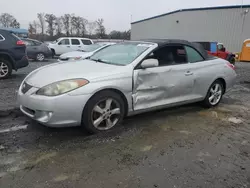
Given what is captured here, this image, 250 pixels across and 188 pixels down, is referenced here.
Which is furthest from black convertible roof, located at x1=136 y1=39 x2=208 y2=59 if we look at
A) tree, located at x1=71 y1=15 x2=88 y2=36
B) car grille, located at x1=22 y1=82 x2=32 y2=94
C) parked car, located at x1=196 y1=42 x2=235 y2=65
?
tree, located at x1=71 y1=15 x2=88 y2=36

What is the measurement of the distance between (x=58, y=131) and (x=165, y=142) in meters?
1.62

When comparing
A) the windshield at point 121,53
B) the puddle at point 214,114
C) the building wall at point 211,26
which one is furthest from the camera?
the building wall at point 211,26

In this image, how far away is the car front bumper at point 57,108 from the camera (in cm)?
327

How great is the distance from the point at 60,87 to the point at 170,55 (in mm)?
2223

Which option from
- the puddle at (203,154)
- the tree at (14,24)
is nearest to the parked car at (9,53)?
the puddle at (203,154)

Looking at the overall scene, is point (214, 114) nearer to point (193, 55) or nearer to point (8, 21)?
point (193, 55)

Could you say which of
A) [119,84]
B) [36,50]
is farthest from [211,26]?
[119,84]

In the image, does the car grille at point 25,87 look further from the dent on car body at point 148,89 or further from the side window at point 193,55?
the side window at point 193,55

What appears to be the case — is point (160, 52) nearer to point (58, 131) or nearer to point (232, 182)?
point (58, 131)

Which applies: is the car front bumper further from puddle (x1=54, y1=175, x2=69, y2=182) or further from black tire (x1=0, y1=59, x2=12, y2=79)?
black tire (x1=0, y1=59, x2=12, y2=79)

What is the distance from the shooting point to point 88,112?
11.4 feet

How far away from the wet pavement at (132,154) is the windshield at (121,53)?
1.08 meters

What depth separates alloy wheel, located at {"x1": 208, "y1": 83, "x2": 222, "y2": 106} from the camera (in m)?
5.27

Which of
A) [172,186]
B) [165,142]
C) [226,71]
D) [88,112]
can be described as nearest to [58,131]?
[88,112]
